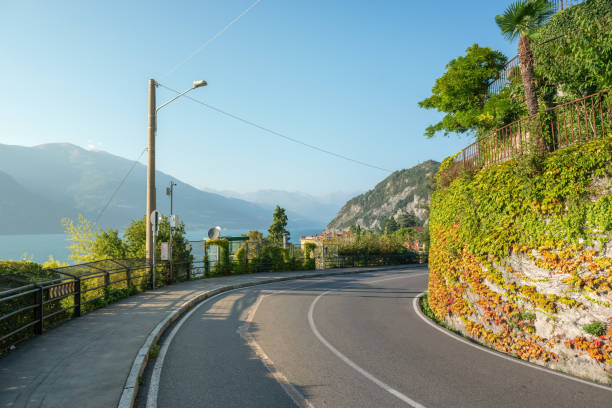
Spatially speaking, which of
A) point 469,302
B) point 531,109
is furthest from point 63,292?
point 531,109

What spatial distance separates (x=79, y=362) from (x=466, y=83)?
2347 cm

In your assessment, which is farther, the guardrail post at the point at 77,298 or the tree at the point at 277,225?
the tree at the point at 277,225

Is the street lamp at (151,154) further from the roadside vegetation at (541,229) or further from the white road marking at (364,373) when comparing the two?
the roadside vegetation at (541,229)

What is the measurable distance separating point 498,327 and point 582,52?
832cm

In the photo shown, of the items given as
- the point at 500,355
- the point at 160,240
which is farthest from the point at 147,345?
the point at 160,240

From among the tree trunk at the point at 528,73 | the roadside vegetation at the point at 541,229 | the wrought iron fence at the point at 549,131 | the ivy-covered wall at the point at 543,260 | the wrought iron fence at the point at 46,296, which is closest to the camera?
the ivy-covered wall at the point at 543,260

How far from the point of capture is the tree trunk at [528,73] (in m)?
12.9

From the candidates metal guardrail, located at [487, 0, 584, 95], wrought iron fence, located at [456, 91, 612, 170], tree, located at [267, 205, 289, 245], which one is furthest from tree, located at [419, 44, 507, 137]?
tree, located at [267, 205, 289, 245]

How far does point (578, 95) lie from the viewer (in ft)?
43.3

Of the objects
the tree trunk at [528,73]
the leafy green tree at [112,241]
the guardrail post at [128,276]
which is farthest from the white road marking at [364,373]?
the leafy green tree at [112,241]

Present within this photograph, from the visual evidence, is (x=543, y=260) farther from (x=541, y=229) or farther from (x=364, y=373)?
(x=364, y=373)

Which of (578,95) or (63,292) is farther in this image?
(578,95)

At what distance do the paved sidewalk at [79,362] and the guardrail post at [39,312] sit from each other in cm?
24

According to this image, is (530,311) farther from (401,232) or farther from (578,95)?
(401,232)
